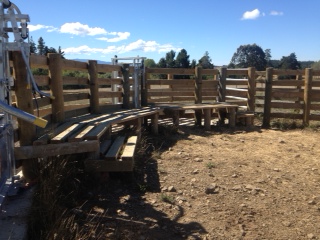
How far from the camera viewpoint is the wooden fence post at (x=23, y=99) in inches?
168

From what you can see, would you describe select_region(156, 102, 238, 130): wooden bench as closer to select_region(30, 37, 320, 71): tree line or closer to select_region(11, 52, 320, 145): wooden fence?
select_region(11, 52, 320, 145): wooden fence

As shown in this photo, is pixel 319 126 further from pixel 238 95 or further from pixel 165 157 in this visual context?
pixel 165 157

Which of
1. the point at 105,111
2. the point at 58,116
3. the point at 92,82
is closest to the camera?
the point at 58,116

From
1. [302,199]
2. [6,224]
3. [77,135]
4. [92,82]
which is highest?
[92,82]

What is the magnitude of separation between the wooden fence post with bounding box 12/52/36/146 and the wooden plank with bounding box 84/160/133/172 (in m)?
0.77

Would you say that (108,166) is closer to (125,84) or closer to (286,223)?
(286,223)

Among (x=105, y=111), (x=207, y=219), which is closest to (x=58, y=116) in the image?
(x=105, y=111)

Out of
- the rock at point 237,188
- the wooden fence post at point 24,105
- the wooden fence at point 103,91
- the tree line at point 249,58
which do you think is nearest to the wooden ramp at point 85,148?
the wooden fence post at point 24,105

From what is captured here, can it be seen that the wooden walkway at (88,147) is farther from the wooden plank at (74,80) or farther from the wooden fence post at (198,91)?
the wooden fence post at (198,91)

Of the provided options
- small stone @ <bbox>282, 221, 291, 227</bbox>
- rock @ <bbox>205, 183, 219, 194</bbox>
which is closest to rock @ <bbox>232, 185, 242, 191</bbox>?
rock @ <bbox>205, 183, 219, 194</bbox>

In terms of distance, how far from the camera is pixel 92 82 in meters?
7.11

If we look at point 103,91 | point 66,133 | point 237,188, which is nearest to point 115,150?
point 66,133

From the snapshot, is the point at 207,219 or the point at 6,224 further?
the point at 207,219

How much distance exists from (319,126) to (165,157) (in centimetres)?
569
